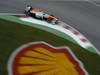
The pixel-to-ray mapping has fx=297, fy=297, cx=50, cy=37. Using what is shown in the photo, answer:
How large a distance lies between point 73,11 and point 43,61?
5.15 metres

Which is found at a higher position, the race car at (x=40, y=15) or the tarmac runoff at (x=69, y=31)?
the race car at (x=40, y=15)

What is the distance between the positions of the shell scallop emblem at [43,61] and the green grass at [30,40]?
286mm

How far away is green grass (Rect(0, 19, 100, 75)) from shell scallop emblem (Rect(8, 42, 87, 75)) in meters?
0.29

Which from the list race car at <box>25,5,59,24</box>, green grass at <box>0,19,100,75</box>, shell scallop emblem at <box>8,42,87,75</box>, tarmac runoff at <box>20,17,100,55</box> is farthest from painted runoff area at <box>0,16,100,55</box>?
shell scallop emblem at <box>8,42,87,75</box>

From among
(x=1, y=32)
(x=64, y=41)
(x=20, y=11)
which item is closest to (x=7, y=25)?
(x=1, y=32)

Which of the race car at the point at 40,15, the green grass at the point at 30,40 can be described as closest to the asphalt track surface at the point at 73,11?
the race car at the point at 40,15

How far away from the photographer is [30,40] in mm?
15242

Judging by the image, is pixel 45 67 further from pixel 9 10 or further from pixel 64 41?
pixel 9 10

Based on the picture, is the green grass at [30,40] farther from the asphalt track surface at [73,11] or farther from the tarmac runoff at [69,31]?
the asphalt track surface at [73,11]

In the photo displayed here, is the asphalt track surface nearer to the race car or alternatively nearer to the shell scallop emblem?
the race car

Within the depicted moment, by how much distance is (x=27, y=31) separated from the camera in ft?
51.8

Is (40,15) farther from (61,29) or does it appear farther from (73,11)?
(73,11)

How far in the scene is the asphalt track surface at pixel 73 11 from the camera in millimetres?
17109

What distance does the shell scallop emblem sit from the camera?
13.7m
